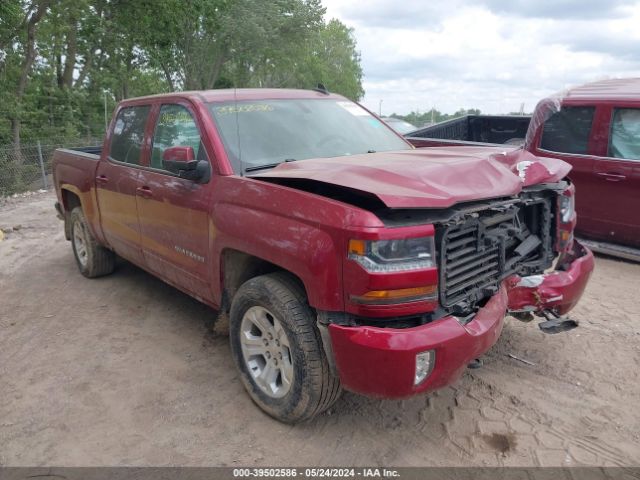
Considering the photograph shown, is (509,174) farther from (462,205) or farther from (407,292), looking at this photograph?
(407,292)

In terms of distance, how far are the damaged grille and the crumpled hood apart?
123 mm

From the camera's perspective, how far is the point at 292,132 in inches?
152

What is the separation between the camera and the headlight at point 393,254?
97.7 inches

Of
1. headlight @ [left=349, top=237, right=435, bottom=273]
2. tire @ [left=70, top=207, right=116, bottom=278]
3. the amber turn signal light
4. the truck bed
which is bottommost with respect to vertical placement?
tire @ [left=70, top=207, right=116, bottom=278]

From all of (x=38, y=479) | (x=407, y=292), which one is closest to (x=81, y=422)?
(x=38, y=479)

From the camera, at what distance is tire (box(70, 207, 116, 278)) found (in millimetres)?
5613

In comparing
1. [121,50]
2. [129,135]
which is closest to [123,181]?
[129,135]

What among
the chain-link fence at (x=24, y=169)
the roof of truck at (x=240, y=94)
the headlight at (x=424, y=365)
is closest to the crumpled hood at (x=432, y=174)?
the headlight at (x=424, y=365)

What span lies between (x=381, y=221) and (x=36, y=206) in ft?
32.5

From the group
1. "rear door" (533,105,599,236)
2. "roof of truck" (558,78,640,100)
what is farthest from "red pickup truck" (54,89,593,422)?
"roof of truck" (558,78,640,100)

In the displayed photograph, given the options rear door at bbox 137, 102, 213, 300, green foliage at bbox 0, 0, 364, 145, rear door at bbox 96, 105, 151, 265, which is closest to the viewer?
rear door at bbox 137, 102, 213, 300

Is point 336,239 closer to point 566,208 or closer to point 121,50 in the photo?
point 566,208

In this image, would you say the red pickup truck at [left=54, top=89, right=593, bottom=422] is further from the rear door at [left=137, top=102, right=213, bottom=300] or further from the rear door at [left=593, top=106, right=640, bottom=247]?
the rear door at [left=593, top=106, right=640, bottom=247]

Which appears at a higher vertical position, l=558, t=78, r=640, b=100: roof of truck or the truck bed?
l=558, t=78, r=640, b=100: roof of truck
